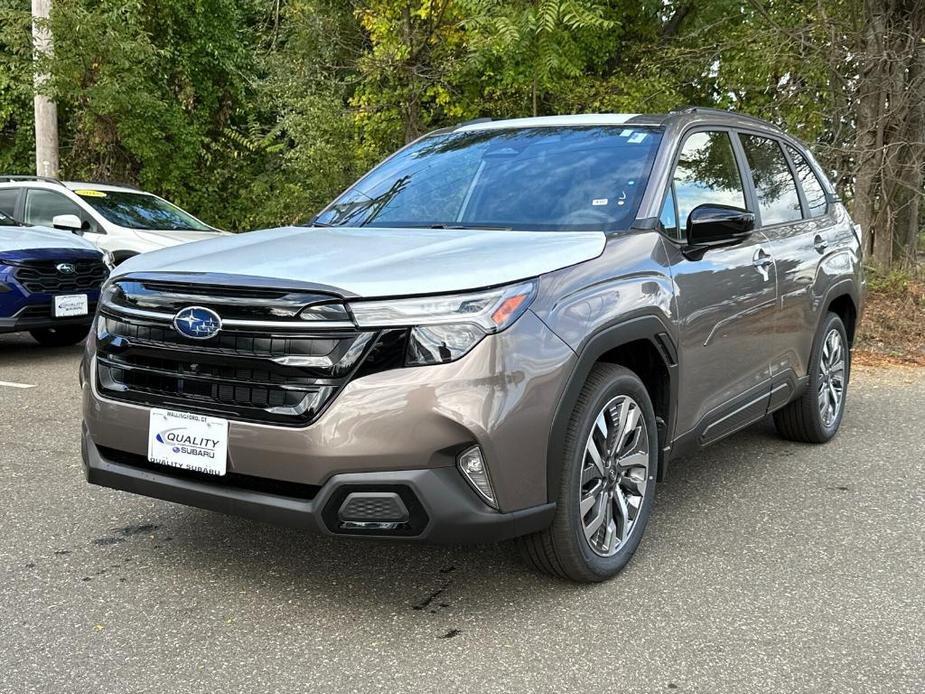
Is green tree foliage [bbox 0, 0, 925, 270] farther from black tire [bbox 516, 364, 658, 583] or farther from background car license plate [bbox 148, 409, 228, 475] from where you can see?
background car license plate [bbox 148, 409, 228, 475]

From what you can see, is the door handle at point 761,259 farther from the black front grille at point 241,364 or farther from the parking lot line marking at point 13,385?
the parking lot line marking at point 13,385

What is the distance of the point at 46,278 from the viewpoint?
26.1 feet

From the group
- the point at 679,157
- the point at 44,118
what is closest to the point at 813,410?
the point at 679,157

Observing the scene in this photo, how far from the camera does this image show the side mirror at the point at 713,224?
3754 mm

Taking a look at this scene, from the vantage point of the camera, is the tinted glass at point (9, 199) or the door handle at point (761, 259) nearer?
the door handle at point (761, 259)

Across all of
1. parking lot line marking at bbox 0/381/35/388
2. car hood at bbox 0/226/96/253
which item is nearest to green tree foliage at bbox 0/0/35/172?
car hood at bbox 0/226/96/253

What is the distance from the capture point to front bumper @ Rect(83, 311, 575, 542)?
286 cm

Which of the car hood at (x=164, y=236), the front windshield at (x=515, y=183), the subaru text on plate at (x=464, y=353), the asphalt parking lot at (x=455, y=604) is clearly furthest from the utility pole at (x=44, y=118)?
the subaru text on plate at (x=464, y=353)

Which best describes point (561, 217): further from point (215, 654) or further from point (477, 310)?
point (215, 654)

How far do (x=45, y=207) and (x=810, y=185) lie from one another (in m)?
7.81

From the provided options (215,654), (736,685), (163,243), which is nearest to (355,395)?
(215,654)

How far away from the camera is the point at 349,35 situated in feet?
53.9

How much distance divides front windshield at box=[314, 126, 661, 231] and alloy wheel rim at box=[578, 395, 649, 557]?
0.78 meters

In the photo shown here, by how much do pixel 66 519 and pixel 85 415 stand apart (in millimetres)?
900
